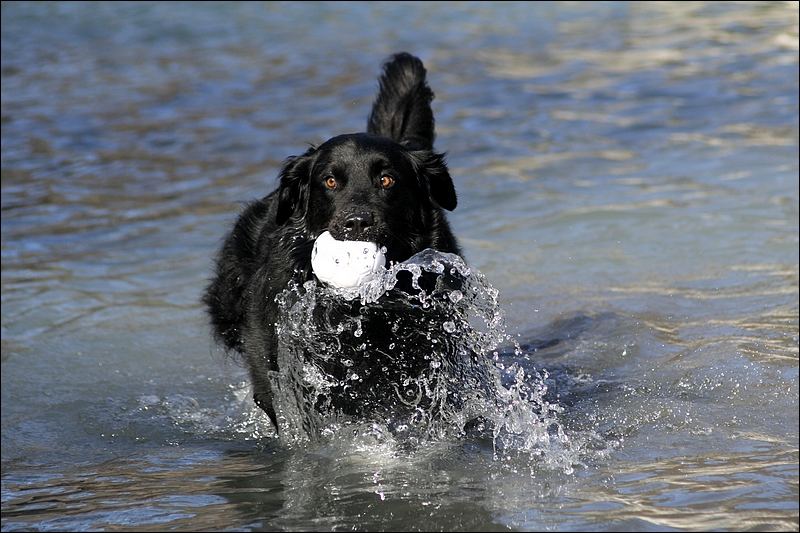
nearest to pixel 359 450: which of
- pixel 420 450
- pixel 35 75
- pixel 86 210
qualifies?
pixel 420 450

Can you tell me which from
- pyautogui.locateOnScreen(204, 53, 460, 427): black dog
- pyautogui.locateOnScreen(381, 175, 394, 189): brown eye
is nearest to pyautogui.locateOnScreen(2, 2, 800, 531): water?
pyautogui.locateOnScreen(204, 53, 460, 427): black dog

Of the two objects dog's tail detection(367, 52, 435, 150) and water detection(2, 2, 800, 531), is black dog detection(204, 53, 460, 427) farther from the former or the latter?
dog's tail detection(367, 52, 435, 150)

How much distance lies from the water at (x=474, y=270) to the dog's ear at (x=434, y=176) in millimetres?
738

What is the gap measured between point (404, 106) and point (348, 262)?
1962 mm

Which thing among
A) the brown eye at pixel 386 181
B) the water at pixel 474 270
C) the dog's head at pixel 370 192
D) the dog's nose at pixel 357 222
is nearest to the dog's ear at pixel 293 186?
the dog's head at pixel 370 192

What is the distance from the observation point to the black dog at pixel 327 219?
4707 mm

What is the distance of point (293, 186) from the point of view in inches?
202

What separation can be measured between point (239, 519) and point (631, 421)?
172 cm

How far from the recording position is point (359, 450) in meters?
4.60

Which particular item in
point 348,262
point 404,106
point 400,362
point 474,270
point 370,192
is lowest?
point 400,362

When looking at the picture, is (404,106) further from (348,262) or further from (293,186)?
(348,262)

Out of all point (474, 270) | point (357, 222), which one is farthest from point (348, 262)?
point (474, 270)

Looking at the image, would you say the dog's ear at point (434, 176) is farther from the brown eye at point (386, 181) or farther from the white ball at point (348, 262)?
the white ball at point (348, 262)

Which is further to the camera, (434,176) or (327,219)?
(434,176)
